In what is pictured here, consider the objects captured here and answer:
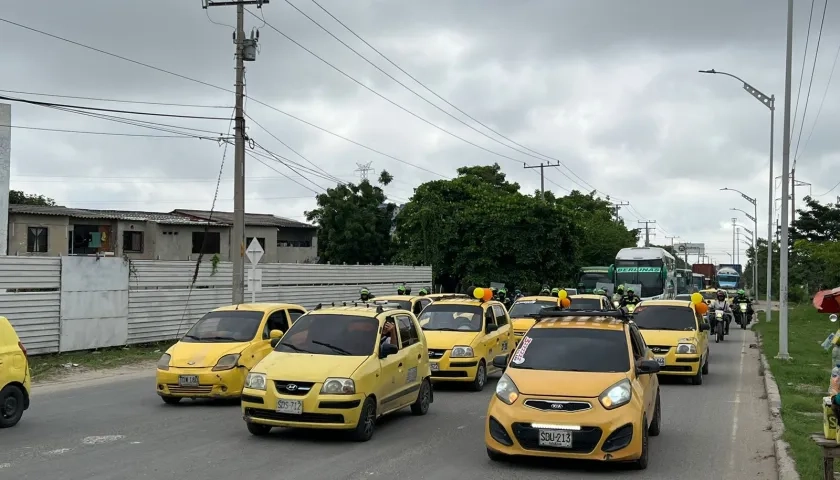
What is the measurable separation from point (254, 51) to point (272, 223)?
3127 centimetres

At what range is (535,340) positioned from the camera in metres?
10.4

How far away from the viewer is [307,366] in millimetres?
10812

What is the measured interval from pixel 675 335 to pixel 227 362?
9.20 metres

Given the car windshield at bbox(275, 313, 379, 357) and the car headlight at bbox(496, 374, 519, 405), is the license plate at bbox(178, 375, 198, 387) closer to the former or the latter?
the car windshield at bbox(275, 313, 379, 357)

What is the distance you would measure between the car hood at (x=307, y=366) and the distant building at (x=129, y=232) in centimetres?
2869

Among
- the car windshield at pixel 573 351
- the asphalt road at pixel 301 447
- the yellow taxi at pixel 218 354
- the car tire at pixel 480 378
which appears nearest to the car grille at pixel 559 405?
the asphalt road at pixel 301 447

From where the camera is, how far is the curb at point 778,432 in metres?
8.88

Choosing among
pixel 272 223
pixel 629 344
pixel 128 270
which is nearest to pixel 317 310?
pixel 629 344

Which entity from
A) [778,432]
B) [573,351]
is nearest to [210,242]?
[778,432]

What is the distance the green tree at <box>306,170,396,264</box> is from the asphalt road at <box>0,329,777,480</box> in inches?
1656

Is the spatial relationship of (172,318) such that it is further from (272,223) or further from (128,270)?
(272,223)

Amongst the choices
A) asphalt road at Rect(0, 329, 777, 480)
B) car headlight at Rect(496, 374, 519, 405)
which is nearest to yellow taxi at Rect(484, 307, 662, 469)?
car headlight at Rect(496, 374, 519, 405)

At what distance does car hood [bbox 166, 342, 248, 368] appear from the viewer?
1359 centimetres

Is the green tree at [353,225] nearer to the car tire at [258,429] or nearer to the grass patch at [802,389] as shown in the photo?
the grass patch at [802,389]
